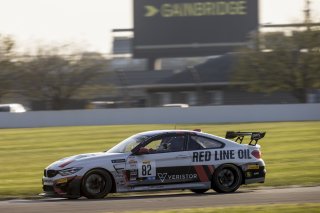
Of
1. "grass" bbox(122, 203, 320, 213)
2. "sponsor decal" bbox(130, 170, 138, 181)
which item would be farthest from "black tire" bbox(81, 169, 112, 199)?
"grass" bbox(122, 203, 320, 213)

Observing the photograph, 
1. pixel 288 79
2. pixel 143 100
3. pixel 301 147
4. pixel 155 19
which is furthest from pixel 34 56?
pixel 301 147

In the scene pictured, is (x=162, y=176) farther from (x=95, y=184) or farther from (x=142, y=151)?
(x=95, y=184)

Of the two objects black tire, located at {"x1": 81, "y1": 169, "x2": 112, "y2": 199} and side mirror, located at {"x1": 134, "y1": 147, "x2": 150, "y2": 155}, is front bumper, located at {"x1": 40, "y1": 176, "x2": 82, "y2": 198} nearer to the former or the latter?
black tire, located at {"x1": 81, "y1": 169, "x2": 112, "y2": 199}

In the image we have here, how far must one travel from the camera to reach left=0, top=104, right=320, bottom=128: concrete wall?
40.8m

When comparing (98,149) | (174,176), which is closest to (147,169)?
(174,176)

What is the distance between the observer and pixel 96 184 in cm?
1490

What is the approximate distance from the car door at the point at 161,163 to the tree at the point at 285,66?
4065 centimetres

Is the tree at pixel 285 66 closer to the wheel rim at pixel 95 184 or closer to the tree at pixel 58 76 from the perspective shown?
the tree at pixel 58 76

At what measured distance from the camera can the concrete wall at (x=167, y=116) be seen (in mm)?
40750

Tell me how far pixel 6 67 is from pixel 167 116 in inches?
907

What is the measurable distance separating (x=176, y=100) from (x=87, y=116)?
21.2m

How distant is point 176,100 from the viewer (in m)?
62.6

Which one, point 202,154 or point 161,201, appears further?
point 202,154

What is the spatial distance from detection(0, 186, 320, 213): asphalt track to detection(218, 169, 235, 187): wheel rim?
0.27 m
